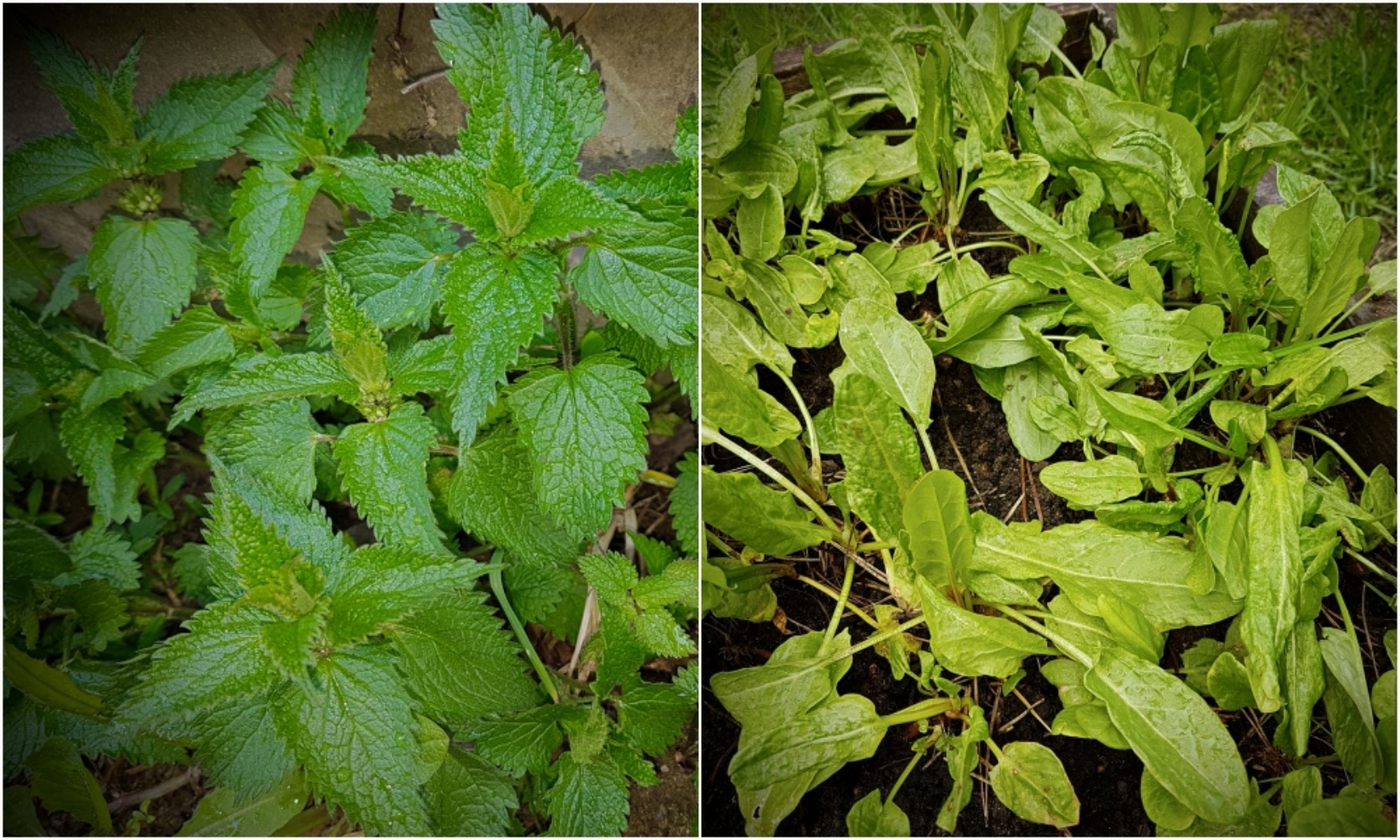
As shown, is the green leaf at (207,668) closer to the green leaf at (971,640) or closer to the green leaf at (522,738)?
the green leaf at (522,738)

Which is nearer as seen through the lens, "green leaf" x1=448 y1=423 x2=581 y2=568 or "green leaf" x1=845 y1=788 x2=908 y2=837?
"green leaf" x1=845 y1=788 x2=908 y2=837

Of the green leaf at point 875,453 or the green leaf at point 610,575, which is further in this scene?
the green leaf at point 610,575

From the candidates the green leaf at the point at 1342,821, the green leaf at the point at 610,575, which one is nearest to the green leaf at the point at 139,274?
the green leaf at the point at 610,575

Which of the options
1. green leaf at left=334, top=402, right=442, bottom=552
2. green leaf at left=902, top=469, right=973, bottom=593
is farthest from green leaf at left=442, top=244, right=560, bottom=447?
green leaf at left=902, top=469, right=973, bottom=593

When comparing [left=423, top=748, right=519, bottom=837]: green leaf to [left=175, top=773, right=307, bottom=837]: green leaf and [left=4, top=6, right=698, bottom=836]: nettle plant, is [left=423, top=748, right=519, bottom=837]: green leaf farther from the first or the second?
[left=175, top=773, right=307, bottom=837]: green leaf

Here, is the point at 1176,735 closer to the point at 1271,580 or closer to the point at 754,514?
the point at 1271,580

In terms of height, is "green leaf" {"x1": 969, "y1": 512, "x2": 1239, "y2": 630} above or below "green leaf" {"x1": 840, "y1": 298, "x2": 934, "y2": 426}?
below

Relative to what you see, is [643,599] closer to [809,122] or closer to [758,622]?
[758,622]
